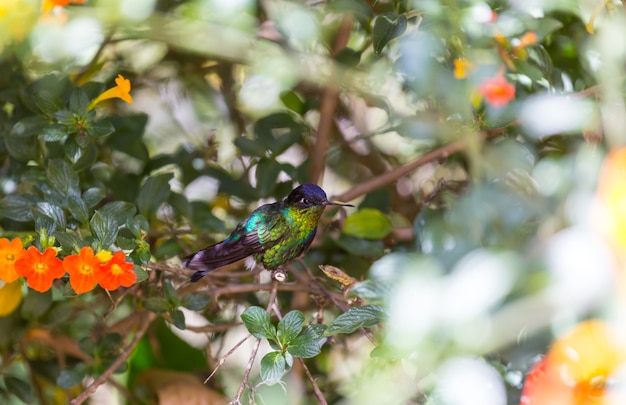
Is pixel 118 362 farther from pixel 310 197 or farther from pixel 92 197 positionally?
pixel 310 197

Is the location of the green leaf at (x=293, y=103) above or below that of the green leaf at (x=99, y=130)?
below

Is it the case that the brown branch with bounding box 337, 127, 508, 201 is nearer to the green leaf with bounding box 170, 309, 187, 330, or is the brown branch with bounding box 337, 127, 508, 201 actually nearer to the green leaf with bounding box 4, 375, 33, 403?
the green leaf with bounding box 170, 309, 187, 330

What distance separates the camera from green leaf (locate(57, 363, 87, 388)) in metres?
1.17

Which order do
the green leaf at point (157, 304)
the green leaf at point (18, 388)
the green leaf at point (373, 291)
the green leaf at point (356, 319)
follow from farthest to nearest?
the green leaf at point (18, 388)
the green leaf at point (157, 304)
the green leaf at point (356, 319)
the green leaf at point (373, 291)

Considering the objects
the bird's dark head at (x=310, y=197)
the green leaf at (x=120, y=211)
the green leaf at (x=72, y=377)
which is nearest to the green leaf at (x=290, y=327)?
the bird's dark head at (x=310, y=197)

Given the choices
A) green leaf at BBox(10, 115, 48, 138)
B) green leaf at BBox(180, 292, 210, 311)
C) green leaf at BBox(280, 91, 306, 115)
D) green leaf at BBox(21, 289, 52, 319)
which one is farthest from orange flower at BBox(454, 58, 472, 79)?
green leaf at BBox(21, 289, 52, 319)

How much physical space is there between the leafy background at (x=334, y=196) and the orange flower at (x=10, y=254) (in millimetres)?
34

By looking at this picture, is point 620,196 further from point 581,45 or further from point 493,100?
point 581,45

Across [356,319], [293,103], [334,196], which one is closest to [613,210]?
[356,319]

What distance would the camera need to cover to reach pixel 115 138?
1247mm

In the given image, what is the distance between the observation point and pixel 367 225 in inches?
46.5

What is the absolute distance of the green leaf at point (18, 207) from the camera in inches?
38.4

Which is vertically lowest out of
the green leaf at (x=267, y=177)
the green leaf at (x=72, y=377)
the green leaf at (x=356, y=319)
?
the green leaf at (x=72, y=377)

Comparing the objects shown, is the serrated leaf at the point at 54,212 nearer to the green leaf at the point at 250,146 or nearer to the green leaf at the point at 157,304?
the green leaf at the point at 157,304
